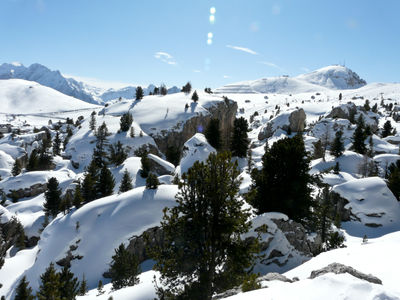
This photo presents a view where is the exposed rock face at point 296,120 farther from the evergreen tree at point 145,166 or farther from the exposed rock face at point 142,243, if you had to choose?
the exposed rock face at point 142,243

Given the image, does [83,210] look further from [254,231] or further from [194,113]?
[194,113]

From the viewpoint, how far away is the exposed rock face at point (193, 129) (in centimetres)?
7681

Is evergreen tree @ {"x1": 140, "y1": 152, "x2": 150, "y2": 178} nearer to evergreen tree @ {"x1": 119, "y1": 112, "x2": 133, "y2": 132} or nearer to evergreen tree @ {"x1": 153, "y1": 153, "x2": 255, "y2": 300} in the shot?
evergreen tree @ {"x1": 119, "y1": 112, "x2": 133, "y2": 132}

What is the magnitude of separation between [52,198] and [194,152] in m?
29.5

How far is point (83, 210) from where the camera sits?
30.5 meters

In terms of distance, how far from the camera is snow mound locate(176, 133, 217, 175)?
5250 cm

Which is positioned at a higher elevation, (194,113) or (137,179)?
(194,113)

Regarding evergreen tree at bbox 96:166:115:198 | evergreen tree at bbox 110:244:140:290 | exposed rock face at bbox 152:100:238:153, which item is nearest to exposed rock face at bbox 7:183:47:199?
evergreen tree at bbox 96:166:115:198

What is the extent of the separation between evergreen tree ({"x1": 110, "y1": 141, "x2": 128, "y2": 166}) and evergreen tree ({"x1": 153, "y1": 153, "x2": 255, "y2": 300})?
53.8 m

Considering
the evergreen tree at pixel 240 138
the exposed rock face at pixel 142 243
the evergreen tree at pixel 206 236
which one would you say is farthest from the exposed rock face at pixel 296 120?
the evergreen tree at pixel 206 236

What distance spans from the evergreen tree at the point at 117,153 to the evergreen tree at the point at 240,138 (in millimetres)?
29760

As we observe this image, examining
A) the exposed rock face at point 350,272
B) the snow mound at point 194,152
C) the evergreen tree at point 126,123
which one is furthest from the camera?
the evergreen tree at point 126,123

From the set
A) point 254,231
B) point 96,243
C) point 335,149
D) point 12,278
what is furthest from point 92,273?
point 335,149

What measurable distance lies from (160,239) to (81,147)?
5666cm
